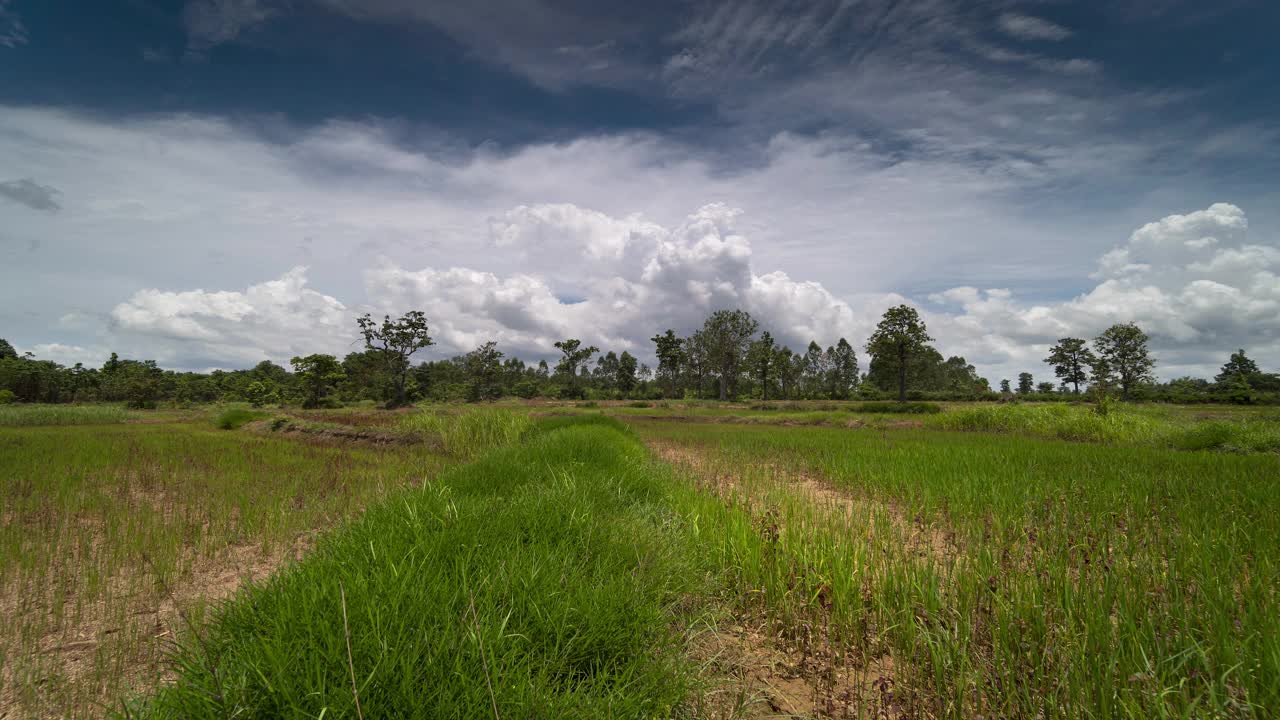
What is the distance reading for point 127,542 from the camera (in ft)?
16.5

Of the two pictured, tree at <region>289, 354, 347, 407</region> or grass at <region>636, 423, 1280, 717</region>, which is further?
tree at <region>289, 354, 347, 407</region>

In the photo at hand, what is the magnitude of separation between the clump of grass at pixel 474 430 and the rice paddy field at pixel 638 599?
6120 millimetres

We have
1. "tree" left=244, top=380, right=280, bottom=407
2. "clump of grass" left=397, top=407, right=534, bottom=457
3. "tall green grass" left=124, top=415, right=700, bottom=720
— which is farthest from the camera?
"tree" left=244, top=380, right=280, bottom=407

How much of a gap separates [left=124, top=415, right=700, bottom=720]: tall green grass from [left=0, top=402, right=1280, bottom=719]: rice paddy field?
0.06 feet

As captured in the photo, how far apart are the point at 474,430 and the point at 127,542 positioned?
32.1ft

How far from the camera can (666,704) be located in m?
2.26

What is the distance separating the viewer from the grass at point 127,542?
3004 mm

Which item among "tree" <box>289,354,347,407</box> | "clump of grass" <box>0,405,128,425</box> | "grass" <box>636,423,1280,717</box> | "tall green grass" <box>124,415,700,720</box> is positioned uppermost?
"tree" <box>289,354,347,407</box>

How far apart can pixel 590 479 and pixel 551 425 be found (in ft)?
33.7

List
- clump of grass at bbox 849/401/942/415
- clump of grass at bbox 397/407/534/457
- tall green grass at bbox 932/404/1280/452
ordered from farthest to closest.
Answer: clump of grass at bbox 849/401/942/415 → clump of grass at bbox 397/407/534/457 → tall green grass at bbox 932/404/1280/452

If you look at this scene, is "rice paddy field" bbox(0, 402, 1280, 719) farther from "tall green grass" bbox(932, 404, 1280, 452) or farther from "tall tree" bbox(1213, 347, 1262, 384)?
"tall tree" bbox(1213, 347, 1262, 384)

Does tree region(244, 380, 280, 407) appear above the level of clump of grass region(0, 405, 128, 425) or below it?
above

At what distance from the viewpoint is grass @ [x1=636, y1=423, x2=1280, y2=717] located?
2320 mm

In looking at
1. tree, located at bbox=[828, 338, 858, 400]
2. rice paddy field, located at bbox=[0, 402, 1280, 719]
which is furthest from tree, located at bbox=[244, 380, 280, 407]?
tree, located at bbox=[828, 338, 858, 400]
